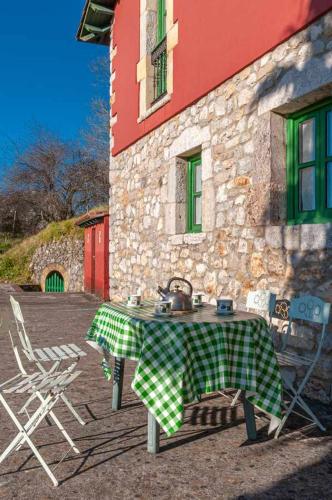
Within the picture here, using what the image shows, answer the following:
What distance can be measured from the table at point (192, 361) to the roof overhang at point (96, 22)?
27.3ft

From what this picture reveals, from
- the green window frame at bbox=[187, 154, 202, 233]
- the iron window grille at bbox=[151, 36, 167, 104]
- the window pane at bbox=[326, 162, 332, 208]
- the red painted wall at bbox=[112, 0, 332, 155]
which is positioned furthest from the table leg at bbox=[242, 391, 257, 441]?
the iron window grille at bbox=[151, 36, 167, 104]

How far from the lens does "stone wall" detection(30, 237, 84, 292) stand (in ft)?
57.9

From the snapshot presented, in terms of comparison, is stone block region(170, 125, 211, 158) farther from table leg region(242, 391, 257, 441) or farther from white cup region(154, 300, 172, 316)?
table leg region(242, 391, 257, 441)

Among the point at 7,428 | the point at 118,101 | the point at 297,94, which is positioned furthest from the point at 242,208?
the point at 118,101

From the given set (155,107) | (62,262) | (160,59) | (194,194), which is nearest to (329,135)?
(194,194)

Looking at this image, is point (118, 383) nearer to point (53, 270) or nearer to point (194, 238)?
point (194, 238)

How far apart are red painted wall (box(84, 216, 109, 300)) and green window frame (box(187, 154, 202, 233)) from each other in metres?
5.44

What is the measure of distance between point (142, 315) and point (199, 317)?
0.38 meters

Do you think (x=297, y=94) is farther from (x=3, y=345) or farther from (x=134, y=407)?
(x=3, y=345)

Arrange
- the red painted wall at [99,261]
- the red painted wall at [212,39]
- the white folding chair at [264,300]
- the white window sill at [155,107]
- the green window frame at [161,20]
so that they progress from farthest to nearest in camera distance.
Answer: the red painted wall at [99,261]
the green window frame at [161,20]
the white window sill at [155,107]
the red painted wall at [212,39]
the white folding chair at [264,300]

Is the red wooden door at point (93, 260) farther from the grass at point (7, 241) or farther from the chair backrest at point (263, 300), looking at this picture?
the grass at point (7, 241)

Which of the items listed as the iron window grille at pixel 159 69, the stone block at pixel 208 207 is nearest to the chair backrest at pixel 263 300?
the stone block at pixel 208 207

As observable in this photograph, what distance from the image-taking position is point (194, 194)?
22.2 feet

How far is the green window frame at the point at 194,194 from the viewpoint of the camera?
21.7 ft
